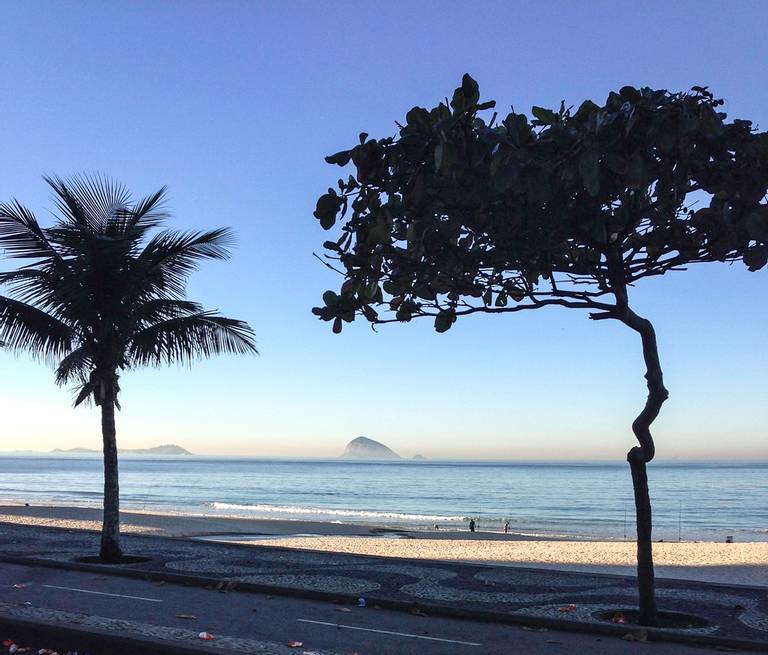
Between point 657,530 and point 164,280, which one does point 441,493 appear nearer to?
point 657,530

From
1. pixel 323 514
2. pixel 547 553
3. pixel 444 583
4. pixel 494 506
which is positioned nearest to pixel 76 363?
pixel 444 583

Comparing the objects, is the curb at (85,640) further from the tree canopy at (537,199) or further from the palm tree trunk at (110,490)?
the palm tree trunk at (110,490)

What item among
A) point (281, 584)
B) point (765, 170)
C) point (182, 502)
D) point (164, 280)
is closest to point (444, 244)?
point (765, 170)

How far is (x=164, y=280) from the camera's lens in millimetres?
17281

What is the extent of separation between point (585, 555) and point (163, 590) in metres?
16.6

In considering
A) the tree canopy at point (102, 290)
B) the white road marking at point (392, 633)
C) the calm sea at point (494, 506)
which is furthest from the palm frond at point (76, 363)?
the calm sea at point (494, 506)

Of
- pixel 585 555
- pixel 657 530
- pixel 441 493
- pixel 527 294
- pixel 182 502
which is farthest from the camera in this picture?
pixel 441 493

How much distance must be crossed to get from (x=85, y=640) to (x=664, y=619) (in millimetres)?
7233

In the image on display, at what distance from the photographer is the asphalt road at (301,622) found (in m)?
9.40

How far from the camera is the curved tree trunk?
10664mm

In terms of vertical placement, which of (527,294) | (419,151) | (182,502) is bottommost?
(182,502)

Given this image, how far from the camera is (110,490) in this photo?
54.5 ft

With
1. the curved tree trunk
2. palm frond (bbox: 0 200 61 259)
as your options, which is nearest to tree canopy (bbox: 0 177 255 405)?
palm frond (bbox: 0 200 61 259)

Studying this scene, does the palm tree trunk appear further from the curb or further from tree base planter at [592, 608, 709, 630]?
tree base planter at [592, 608, 709, 630]
